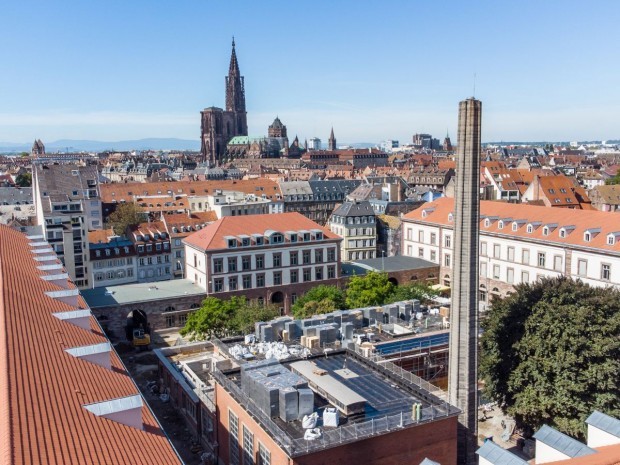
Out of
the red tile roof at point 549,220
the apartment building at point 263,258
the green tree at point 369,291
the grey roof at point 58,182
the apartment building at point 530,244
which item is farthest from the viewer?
the grey roof at point 58,182

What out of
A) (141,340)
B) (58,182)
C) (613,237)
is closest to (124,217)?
(58,182)

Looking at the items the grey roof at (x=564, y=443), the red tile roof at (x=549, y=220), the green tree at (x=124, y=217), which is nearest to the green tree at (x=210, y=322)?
the grey roof at (x=564, y=443)

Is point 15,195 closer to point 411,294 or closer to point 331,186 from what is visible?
point 331,186

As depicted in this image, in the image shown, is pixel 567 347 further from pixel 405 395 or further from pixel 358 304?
pixel 358 304

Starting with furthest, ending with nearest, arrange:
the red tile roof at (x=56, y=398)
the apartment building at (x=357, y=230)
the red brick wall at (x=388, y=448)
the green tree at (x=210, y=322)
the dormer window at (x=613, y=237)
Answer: the apartment building at (x=357, y=230)
the dormer window at (x=613, y=237)
the green tree at (x=210, y=322)
the red brick wall at (x=388, y=448)
the red tile roof at (x=56, y=398)

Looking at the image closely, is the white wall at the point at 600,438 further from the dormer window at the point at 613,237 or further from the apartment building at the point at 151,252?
the apartment building at the point at 151,252

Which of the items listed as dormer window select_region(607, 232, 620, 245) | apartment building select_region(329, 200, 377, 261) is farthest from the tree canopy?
apartment building select_region(329, 200, 377, 261)

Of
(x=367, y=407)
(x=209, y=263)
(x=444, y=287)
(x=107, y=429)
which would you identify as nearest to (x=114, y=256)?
(x=209, y=263)
